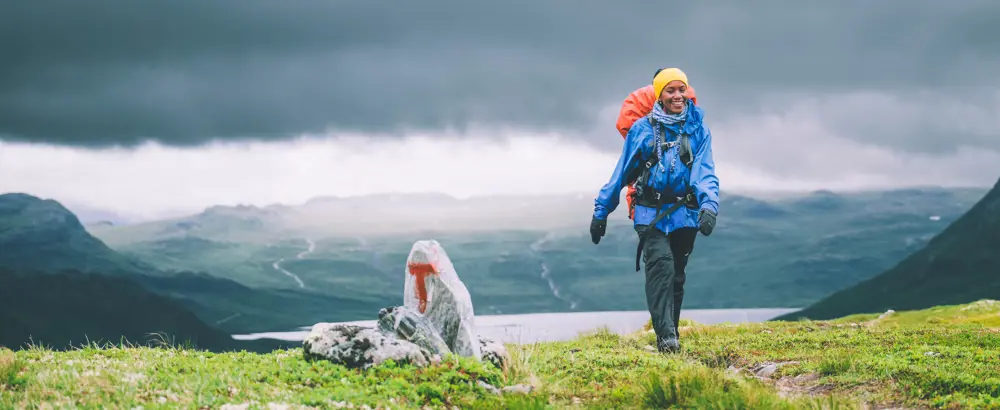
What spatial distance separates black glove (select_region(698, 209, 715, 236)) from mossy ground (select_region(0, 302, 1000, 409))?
2.10 meters

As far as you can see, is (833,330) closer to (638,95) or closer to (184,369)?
(638,95)

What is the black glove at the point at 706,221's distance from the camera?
14.9 m

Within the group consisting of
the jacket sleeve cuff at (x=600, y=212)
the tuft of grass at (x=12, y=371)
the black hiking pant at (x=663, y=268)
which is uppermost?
the jacket sleeve cuff at (x=600, y=212)

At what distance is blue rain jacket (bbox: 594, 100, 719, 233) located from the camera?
51.1 ft

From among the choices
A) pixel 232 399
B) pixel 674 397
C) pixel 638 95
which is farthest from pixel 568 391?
pixel 638 95

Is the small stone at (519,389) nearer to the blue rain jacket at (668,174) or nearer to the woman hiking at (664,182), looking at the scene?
the woman hiking at (664,182)

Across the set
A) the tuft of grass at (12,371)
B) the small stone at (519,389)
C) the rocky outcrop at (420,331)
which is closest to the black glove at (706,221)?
the rocky outcrop at (420,331)

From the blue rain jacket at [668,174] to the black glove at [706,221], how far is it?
24 cm

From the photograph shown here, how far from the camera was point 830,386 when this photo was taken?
41.4ft

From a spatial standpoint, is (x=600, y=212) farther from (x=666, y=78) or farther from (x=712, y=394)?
(x=712, y=394)

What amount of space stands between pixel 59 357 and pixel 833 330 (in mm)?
15049

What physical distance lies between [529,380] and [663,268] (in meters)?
4.12

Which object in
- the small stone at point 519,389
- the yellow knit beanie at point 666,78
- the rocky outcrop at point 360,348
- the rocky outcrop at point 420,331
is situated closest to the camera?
the small stone at point 519,389

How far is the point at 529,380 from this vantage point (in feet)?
41.4
